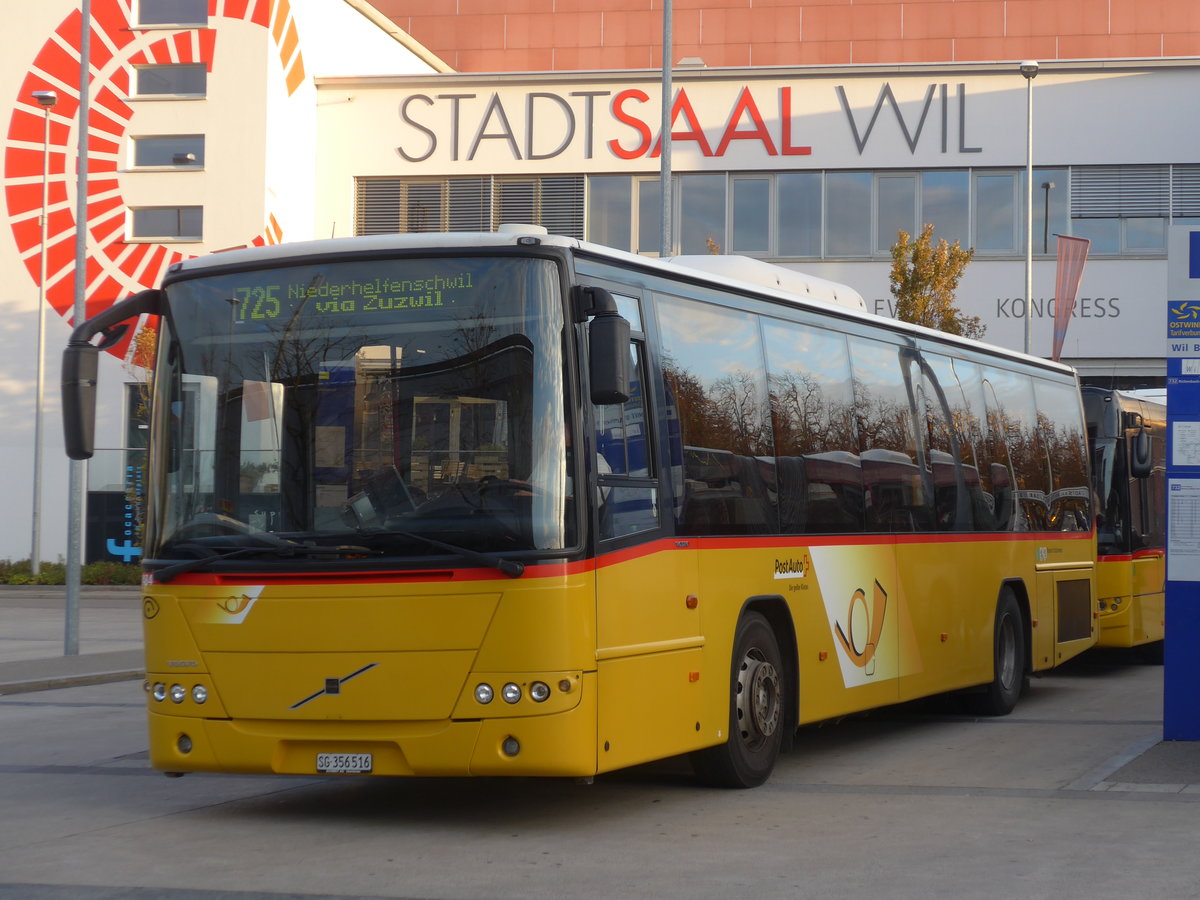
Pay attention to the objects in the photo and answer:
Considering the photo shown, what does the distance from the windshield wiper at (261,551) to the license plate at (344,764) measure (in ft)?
3.32

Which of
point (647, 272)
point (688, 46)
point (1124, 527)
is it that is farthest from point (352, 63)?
point (647, 272)

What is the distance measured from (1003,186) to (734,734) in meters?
32.1

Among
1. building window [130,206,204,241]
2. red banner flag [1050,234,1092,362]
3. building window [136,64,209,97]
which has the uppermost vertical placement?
building window [136,64,209,97]

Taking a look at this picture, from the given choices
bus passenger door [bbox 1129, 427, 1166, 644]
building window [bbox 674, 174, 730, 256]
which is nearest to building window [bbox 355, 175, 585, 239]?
building window [bbox 674, 174, 730, 256]

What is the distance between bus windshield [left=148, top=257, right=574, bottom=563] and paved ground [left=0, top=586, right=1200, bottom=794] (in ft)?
13.5

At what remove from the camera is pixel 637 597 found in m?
8.92

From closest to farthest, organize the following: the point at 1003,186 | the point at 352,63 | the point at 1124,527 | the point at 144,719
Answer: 1. the point at 144,719
2. the point at 1124,527
3. the point at 1003,186
4. the point at 352,63

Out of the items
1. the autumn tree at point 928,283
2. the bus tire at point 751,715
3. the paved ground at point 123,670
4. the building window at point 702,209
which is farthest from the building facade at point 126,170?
the bus tire at point 751,715

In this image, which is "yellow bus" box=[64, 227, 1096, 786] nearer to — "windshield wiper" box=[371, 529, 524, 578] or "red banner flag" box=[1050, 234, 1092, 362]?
"windshield wiper" box=[371, 529, 524, 578]

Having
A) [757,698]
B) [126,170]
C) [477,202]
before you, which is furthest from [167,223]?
[757,698]

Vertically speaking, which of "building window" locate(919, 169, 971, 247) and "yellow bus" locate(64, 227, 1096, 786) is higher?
"building window" locate(919, 169, 971, 247)

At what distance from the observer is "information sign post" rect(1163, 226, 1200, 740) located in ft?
37.9

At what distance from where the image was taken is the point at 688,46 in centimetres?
5278

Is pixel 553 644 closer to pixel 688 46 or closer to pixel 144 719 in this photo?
pixel 144 719
